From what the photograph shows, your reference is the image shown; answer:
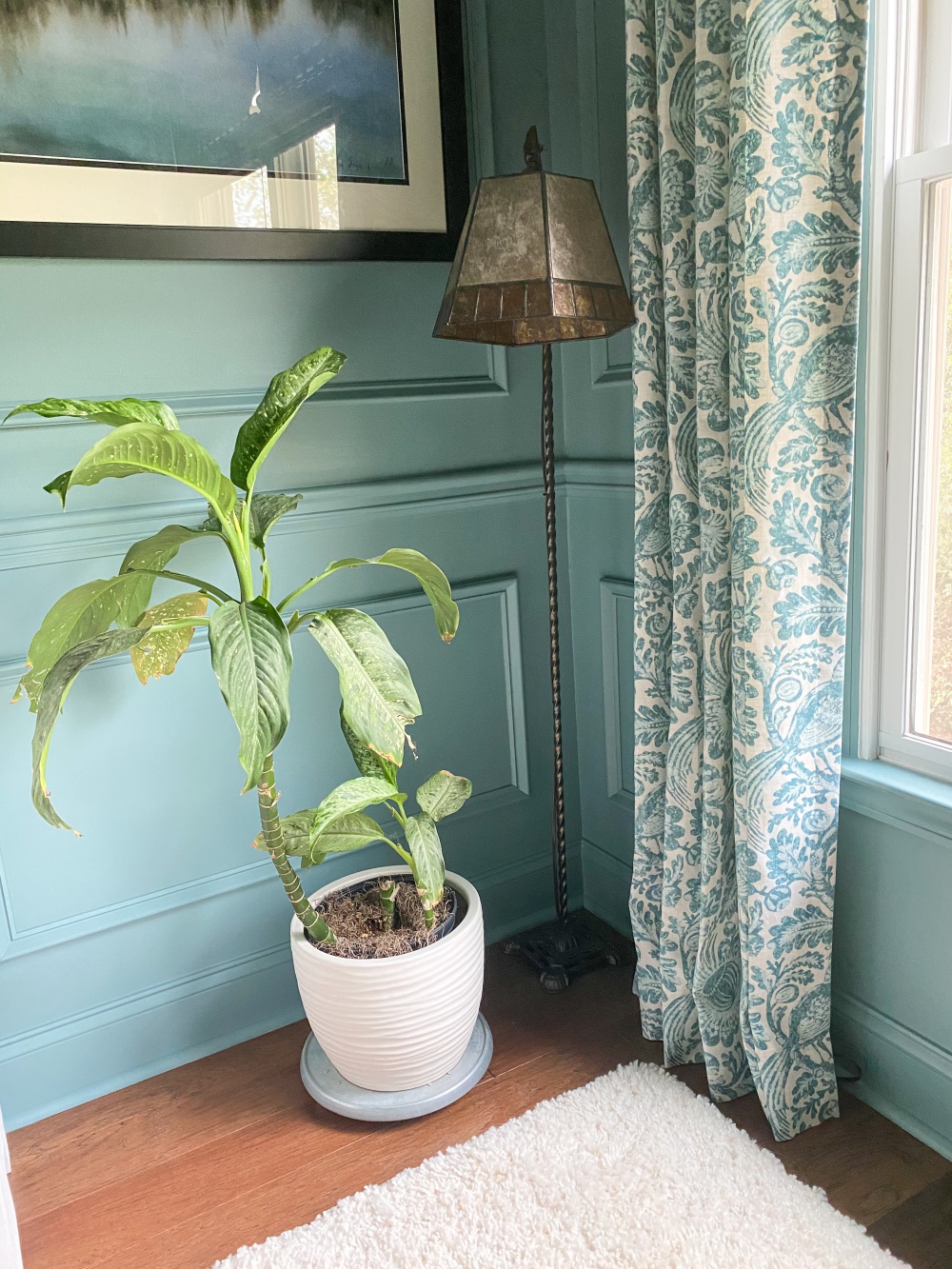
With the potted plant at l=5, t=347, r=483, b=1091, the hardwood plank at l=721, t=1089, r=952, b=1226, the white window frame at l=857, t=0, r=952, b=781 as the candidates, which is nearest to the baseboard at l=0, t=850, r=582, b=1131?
the potted plant at l=5, t=347, r=483, b=1091

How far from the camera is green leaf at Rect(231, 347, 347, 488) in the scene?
55.0 inches

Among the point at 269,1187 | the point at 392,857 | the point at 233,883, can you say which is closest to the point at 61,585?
the point at 233,883

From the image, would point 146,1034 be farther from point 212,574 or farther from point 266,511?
point 266,511

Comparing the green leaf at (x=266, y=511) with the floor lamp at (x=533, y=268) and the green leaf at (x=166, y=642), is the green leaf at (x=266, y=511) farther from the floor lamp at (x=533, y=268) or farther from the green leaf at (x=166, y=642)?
the floor lamp at (x=533, y=268)

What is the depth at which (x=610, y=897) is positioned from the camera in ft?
7.14

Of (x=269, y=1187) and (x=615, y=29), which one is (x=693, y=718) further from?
(x=615, y=29)

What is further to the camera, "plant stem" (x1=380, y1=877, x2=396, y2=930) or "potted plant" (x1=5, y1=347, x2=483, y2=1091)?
"plant stem" (x1=380, y1=877, x2=396, y2=930)

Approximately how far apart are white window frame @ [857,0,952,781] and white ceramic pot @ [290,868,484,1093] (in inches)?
29.2

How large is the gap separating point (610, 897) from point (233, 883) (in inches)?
33.1

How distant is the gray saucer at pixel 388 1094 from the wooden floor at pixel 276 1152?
0.12 feet

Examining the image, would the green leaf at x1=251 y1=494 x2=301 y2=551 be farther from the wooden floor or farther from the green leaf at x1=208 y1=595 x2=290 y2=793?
the wooden floor

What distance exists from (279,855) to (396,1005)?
12.1 inches

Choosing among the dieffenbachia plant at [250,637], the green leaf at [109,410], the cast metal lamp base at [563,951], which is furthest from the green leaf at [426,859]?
the green leaf at [109,410]

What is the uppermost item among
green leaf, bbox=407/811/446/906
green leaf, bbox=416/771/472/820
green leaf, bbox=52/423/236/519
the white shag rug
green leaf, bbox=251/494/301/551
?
green leaf, bbox=52/423/236/519
